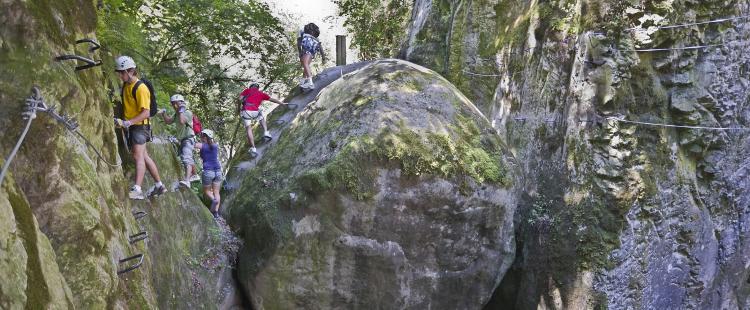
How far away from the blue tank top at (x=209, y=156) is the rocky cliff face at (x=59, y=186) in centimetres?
280

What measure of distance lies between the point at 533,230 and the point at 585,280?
3.82ft

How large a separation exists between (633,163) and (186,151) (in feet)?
21.4

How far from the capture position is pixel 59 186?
3836 millimetres

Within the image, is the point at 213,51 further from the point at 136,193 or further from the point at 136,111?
the point at 136,193

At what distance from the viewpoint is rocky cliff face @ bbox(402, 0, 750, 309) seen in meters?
8.67

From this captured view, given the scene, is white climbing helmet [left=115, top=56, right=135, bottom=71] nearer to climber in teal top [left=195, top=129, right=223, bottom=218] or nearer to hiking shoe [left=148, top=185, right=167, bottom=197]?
hiking shoe [left=148, top=185, right=167, bottom=197]

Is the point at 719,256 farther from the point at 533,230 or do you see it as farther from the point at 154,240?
the point at 154,240

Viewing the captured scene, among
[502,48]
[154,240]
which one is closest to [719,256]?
[502,48]

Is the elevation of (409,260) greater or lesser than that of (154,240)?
lesser

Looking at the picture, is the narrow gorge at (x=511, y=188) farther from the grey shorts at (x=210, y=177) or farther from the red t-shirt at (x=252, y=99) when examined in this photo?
the red t-shirt at (x=252, y=99)

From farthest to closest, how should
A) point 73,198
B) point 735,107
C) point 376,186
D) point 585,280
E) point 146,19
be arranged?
point 146,19 → point 735,107 → point 585,280 → point 376,186 → point 73,198

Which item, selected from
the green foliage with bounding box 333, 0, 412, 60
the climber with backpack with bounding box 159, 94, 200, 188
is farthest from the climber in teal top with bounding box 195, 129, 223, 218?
the green foliage with bounding box 333, 0, 412, 60

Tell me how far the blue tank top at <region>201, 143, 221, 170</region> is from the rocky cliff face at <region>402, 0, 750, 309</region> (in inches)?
203

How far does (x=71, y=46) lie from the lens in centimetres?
449
